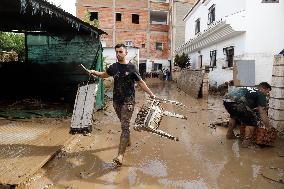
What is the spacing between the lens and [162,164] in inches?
216

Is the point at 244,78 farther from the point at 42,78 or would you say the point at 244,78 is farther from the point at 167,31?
the point at 167,31

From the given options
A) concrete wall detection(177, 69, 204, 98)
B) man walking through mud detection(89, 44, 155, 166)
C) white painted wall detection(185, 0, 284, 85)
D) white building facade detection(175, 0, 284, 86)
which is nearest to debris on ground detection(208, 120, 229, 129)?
white building facade detection(175, 0, 284, 86)

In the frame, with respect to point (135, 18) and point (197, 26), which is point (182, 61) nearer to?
point (197, 26)

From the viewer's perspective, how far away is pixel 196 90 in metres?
16.1

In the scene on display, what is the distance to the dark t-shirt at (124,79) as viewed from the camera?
18.0 ft

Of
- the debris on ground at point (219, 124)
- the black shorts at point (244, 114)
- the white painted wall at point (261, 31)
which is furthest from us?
the white painted wall at point (261, 31)

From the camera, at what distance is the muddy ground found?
4.64 metres

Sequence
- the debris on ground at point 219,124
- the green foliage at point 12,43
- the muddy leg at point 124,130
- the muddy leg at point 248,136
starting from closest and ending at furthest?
1. the muddy leg at point 124,130
2. the muddy leg at point 248,136
3. the debris on ground at point 219,124
4. the green foliage at point 12,43

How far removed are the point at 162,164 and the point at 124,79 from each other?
1631 millimetres

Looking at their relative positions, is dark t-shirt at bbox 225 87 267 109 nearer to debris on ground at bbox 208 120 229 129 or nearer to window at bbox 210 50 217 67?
debris on ground at bbox 208 120 229 129

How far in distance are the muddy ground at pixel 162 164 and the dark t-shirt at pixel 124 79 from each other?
3.77 ft

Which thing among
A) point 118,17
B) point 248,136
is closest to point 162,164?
point 248,136

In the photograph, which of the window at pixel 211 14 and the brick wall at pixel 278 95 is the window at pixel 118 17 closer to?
the window at pixel 211 14

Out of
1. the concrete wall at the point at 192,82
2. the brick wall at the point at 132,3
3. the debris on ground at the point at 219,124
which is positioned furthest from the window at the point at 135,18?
the debris on ground at the point at 219,124
